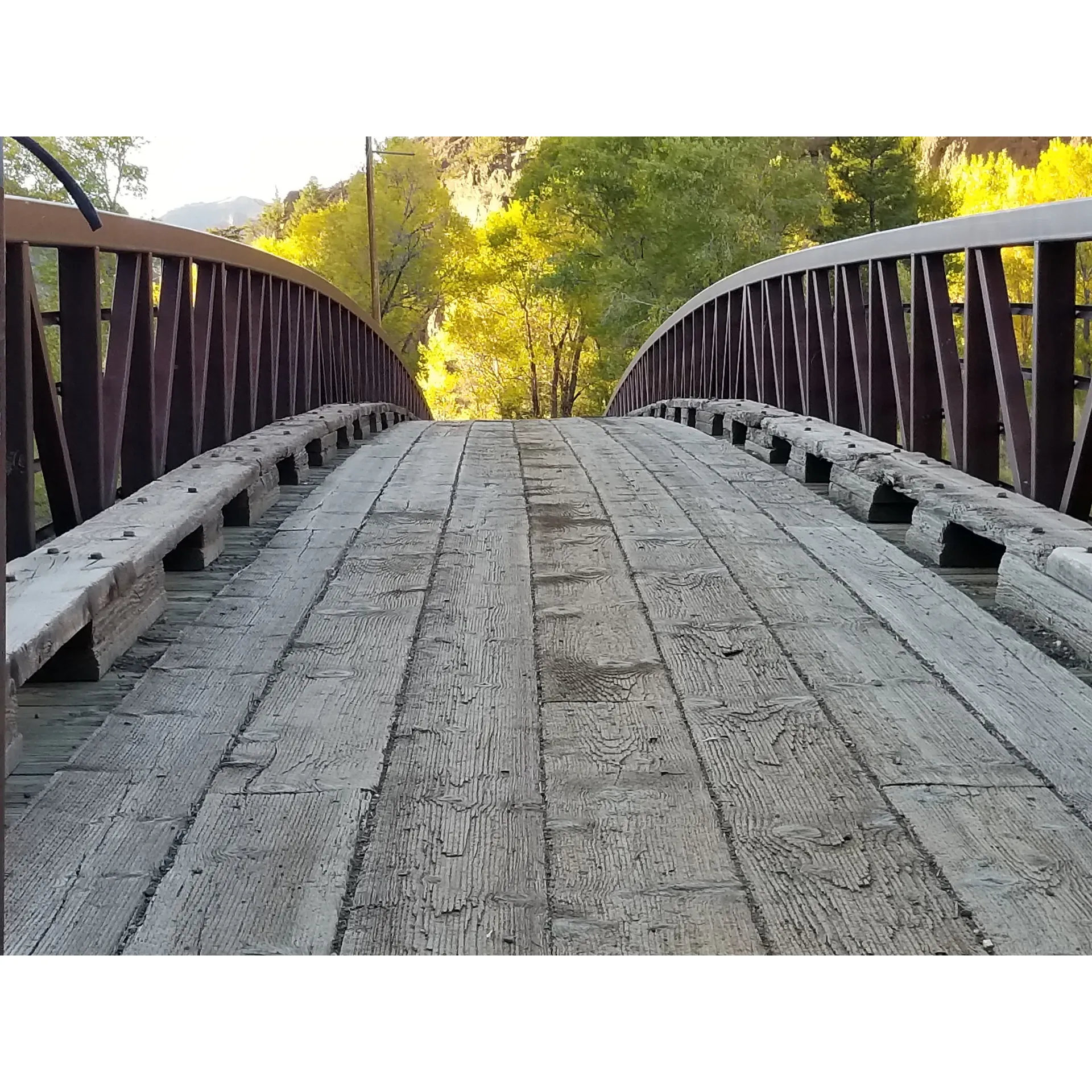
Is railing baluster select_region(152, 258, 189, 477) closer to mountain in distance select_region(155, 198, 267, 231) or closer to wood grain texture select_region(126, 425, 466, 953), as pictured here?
wood grain texture select_region(126, 425, 466, 953)

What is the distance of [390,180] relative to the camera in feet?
127

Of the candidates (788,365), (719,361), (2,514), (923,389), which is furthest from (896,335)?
(719,361)

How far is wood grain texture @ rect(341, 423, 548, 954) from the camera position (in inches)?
60.1

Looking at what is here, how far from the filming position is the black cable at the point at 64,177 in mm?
1203

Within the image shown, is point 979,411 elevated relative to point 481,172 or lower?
lower

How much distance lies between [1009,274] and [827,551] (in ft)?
98.5

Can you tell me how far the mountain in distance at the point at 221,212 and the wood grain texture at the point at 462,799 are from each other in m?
30.3

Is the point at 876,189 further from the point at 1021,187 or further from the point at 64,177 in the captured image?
the point at 64,177

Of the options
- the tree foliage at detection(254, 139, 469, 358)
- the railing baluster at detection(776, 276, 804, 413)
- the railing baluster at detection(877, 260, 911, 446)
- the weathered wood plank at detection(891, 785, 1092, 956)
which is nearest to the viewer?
the weathered wood plank at detection(891, 785, 1092, 956)

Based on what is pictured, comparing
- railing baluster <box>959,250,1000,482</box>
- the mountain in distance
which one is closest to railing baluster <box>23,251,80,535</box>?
railing baluster <box>959,250,1000,482</box>

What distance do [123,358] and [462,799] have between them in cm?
191

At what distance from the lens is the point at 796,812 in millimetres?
1833

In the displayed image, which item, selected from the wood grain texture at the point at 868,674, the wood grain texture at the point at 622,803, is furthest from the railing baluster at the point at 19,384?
the wood grain texture at the point at 868,674

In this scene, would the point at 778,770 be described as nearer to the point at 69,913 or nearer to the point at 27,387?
the point at 69,913
